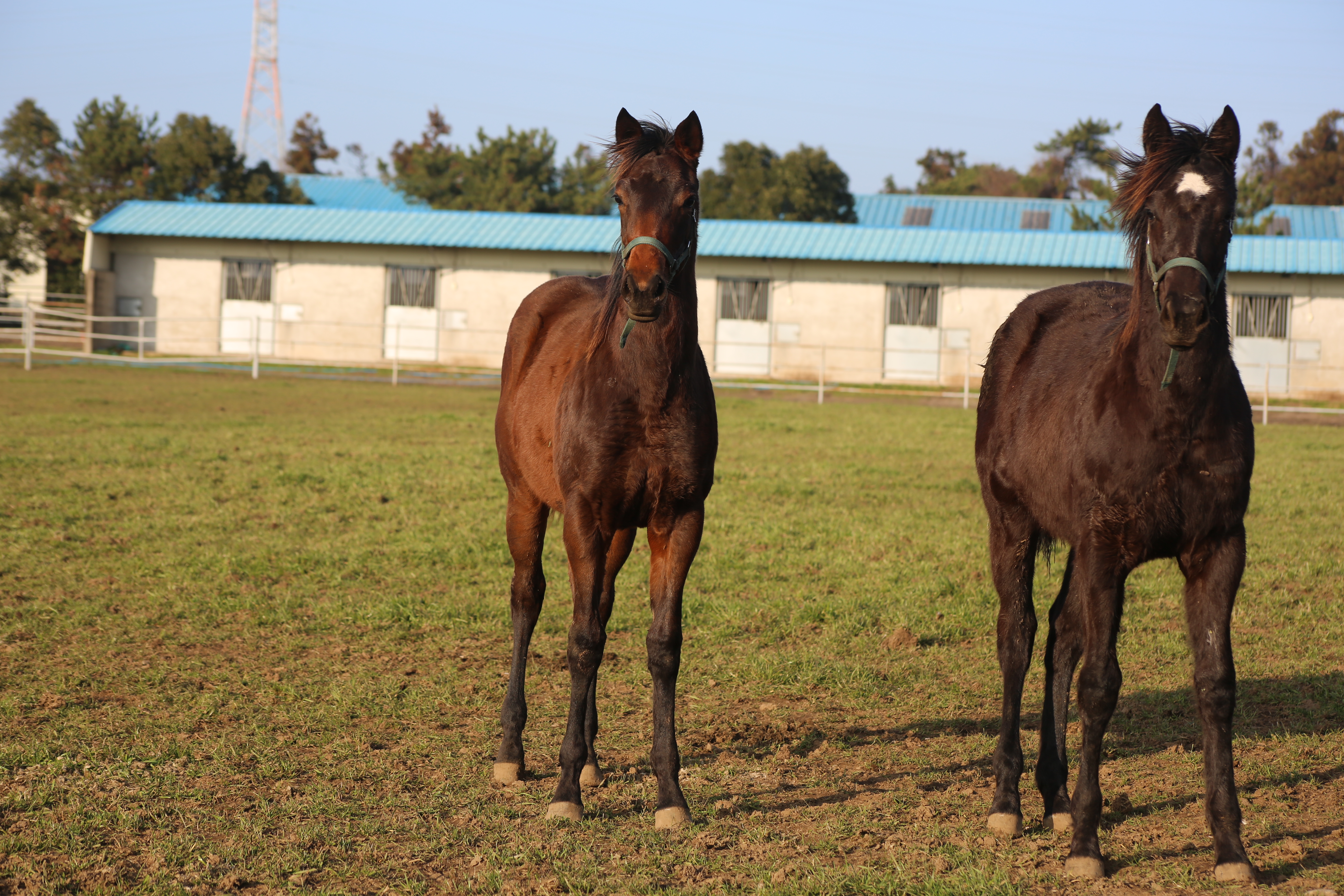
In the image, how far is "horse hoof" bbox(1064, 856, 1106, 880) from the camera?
342 cm

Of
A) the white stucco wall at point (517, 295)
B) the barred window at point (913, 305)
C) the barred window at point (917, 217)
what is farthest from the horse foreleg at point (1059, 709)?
the barred window at point (917, 217)

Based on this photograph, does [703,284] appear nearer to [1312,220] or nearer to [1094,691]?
[1312,220]

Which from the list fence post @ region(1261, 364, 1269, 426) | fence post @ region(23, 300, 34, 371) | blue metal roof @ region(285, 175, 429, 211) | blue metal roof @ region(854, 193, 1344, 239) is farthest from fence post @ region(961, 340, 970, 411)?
blue metal roof @ region(285, 175, 429, 211)

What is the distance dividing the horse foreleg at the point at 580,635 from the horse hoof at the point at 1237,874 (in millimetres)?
2086

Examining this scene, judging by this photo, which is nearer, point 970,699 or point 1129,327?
point 1129,327

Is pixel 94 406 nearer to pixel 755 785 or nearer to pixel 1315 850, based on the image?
pixel 755 785

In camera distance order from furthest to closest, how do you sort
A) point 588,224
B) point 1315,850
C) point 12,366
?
1. point 588,224
2. point 12,366
3. point 1315,850

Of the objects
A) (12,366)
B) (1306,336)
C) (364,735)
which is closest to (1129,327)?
(364,735)

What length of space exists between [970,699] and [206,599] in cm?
458

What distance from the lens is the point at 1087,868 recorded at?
11.2ft

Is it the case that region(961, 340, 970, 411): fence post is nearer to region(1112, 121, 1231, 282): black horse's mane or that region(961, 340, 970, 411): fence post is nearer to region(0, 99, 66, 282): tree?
region(1112, 121, 1231, 282): black horse's mane

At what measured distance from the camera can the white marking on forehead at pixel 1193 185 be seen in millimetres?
3285

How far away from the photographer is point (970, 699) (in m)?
5.34

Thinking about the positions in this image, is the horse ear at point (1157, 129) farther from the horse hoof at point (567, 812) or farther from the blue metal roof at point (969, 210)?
the blue metal roof at point (969, 210)
